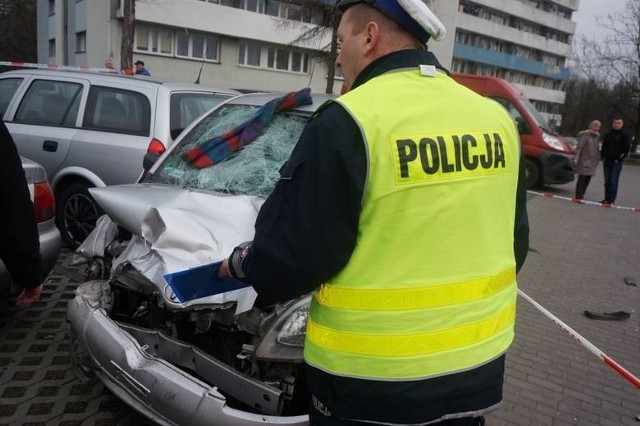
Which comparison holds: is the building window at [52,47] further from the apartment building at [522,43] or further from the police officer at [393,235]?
the police officer at [393,235]

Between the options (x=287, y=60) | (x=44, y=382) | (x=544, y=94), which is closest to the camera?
(x=44, y=382)

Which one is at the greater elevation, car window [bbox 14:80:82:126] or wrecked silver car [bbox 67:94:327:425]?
car window [bbox 14:80:82:126]

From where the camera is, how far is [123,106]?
5.68 meters

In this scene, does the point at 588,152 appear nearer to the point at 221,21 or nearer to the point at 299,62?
the point at 221,21

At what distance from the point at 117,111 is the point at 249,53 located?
26008 mm

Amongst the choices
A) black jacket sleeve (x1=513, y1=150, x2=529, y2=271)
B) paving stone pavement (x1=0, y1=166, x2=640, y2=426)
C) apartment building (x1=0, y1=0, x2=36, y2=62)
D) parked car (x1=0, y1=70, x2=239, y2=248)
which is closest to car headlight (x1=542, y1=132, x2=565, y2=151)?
paving stone pavement (x1=0, y1=166, x2=640, y2=426)

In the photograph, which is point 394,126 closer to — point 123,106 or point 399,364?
point 399,364

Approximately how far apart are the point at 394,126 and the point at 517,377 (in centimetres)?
308

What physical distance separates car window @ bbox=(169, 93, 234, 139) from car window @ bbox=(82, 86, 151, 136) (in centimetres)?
25

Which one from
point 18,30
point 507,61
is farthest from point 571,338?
point 507,61

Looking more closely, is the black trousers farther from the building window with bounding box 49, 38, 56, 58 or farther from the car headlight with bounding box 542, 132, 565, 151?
the building window with bounding box 49, 38, 56, 58

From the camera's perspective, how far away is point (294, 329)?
237 centimetres

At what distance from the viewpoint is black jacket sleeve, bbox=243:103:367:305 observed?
131 cm

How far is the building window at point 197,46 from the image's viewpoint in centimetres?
2775
